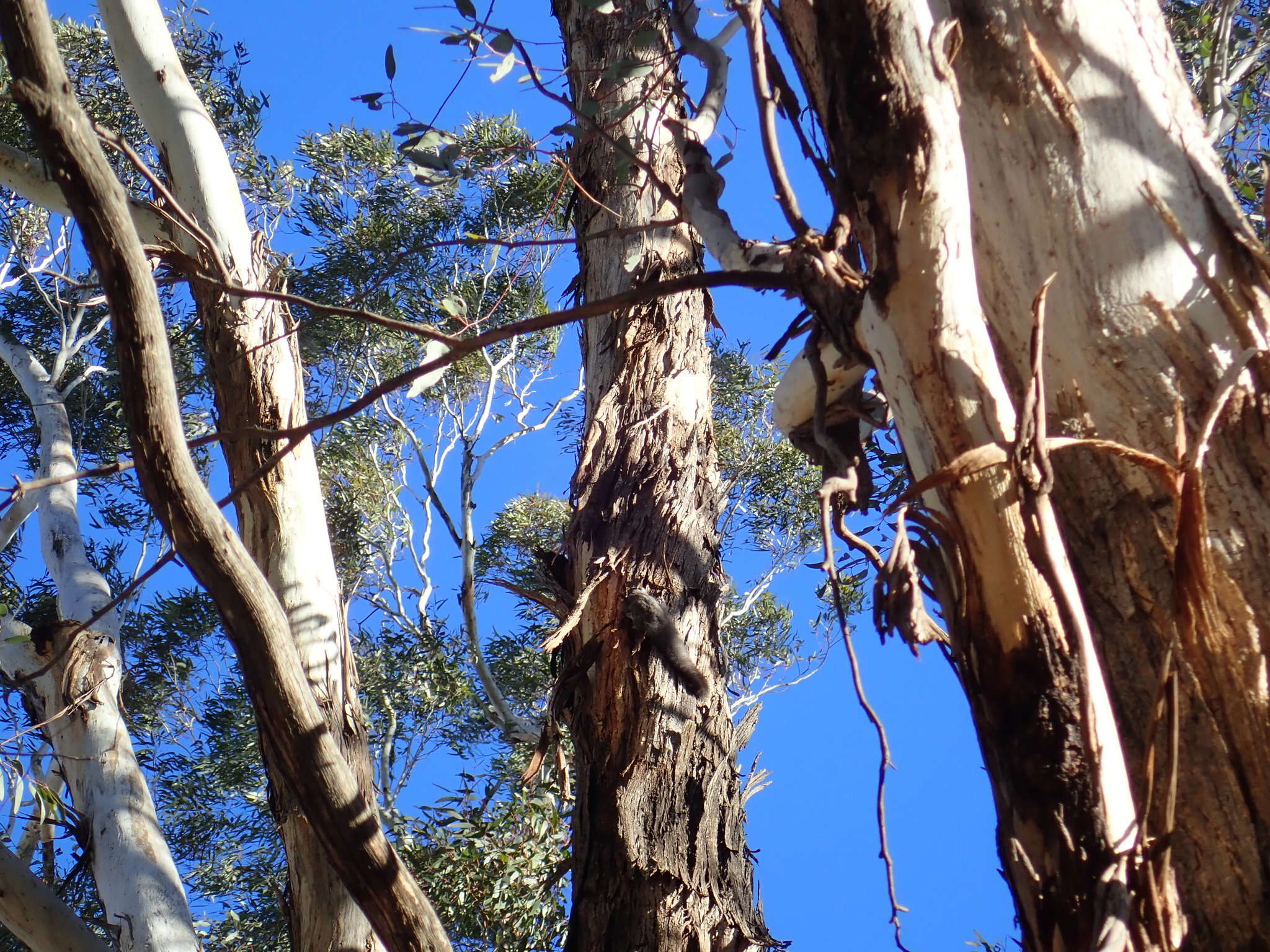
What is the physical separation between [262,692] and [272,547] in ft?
3.36

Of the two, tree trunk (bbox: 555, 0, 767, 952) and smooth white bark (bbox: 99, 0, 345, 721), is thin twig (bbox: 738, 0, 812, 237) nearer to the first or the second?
tree trunk (bbox: 555, 0, 767, 952)

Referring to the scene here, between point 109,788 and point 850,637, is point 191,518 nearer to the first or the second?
point 850,637

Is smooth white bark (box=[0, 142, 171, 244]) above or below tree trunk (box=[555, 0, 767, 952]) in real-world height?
above

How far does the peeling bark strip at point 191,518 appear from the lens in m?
0.90

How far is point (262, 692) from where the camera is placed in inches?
43.5

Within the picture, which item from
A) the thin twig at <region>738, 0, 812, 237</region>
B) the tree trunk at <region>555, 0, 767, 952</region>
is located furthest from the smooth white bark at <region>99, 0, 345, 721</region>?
the thin twig at <region>738, 0, 812, 237</region>

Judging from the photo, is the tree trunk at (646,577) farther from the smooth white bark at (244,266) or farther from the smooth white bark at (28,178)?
the smooth white bark at (28,178)

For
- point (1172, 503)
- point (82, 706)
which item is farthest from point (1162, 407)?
point (82, 706)

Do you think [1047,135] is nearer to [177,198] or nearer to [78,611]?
[177,198]

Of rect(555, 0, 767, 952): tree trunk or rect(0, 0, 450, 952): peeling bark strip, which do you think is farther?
rect(555, 0, 767, 952): tree trunk

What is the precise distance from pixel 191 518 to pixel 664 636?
1.24 metres

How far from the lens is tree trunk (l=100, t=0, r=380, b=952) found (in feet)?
6.02

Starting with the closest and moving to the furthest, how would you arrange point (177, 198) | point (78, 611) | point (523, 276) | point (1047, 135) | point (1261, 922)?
point (1261, 922)
point (1047, 135)
point (177, 198)
point (78, 611)
point (523, 276)

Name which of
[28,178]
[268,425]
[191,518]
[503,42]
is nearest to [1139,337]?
[191,518]
